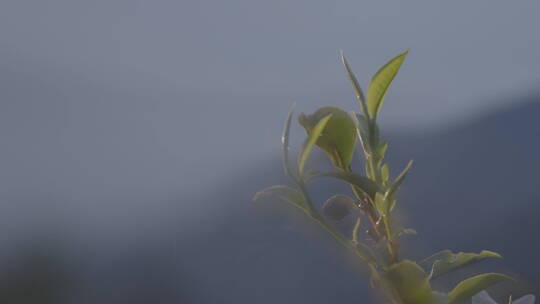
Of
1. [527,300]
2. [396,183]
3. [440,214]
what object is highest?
[396,183]

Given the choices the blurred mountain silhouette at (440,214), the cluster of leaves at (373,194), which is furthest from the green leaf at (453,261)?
the blurred mountain silhouette at (440,214)

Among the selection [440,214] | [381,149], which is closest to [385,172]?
[381,149]

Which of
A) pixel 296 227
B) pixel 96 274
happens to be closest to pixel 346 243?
pixel 296 227

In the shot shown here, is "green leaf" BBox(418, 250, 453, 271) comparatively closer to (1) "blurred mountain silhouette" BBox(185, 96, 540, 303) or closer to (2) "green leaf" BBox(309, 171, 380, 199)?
(2) "green leaf" BBox(309, 171, 380, 199)

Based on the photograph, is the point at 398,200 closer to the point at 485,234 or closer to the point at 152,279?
the point at 152,279

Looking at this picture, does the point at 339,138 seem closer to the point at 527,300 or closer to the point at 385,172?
the point at 385,172

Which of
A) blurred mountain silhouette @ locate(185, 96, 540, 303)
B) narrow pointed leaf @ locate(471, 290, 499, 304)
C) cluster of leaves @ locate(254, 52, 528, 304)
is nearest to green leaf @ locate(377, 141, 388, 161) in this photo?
cluster of leaves @ locate(254, 52, 528, 304)
